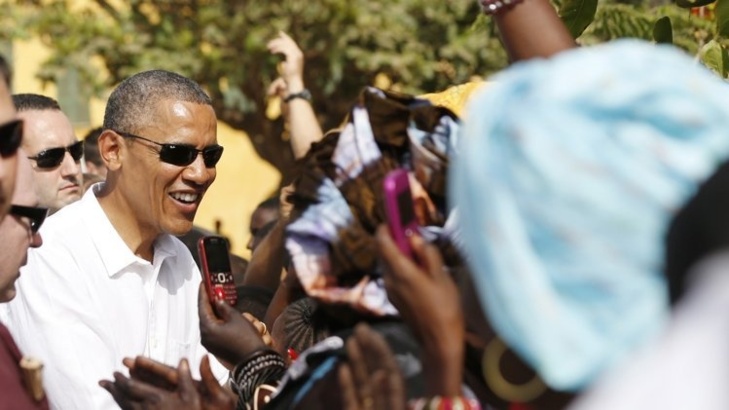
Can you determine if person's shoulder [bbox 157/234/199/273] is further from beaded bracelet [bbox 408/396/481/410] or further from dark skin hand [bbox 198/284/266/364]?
beaded bracelet [bbox 408/396/481/410]

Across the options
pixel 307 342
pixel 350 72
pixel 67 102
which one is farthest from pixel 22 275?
pixel 67 102

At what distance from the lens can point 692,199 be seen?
1.90 m

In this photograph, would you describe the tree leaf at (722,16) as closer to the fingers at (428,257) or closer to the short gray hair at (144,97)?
the short gray hair at (144,97)

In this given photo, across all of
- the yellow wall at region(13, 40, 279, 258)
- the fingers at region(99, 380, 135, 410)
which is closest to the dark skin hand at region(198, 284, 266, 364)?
the fingers at region(99, 380, 135, 410)

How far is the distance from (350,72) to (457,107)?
11.5 metres

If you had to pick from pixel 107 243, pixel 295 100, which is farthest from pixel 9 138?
pixel 295 100

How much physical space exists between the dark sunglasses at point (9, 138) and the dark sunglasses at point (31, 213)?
618 mm

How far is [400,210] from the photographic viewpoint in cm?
254

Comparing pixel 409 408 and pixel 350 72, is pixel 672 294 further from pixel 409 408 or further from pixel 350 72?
pixel 350 72

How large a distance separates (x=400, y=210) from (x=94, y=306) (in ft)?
7.29

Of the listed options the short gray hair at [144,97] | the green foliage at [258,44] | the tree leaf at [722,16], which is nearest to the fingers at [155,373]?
the short gray hair at [144,97]

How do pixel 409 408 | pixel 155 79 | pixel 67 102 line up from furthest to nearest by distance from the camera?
pixel 67 102 < pixel 155 79 < pixel 409 408

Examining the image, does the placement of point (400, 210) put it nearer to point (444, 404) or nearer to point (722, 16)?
point (444, 404)

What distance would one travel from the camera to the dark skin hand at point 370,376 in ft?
7.89
